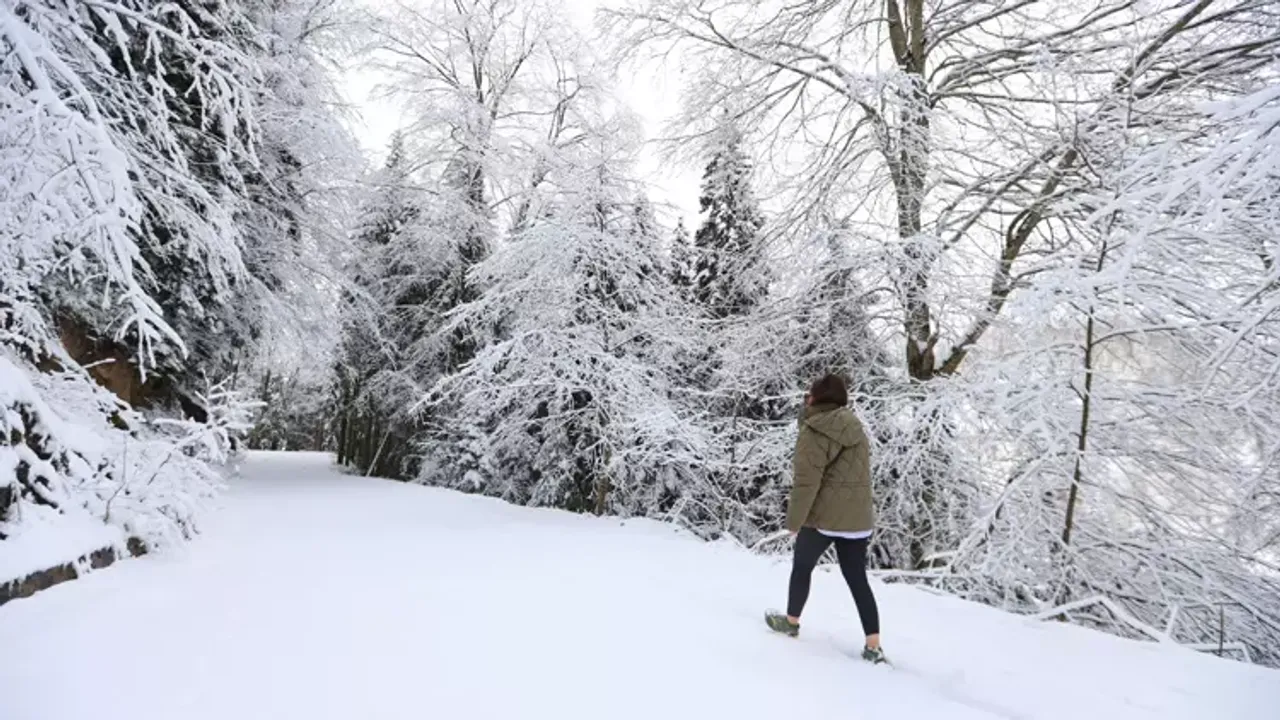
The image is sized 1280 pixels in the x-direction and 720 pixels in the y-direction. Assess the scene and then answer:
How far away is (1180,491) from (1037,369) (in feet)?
6.99

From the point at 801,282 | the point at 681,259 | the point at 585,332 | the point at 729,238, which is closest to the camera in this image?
the point at 801,282

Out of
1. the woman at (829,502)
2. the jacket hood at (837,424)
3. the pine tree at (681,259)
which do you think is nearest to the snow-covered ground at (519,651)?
the woman at (829,502)

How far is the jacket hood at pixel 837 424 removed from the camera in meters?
3.23

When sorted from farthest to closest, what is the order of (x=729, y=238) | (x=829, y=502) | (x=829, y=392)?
(x=729, y=238), (x=829, y=392), (x=829, y=502)

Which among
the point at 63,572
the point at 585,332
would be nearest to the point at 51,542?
the point at 63,572

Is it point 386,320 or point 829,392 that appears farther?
point 386,320

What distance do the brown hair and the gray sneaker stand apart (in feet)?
3.84

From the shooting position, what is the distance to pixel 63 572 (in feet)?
10.3

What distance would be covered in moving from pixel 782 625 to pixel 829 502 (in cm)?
71

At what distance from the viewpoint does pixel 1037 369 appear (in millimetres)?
4570

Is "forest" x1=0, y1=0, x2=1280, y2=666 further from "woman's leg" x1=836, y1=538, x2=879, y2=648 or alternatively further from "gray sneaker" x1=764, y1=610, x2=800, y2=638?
"gray sneaker" x1=764, y1=610, x2=800, y2=638

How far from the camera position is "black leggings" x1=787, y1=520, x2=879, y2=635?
9.99 ft

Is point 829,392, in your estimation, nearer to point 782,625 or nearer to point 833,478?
point 833,478

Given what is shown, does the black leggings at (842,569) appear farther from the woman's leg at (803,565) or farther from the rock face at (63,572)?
the rock face at (63,572)
